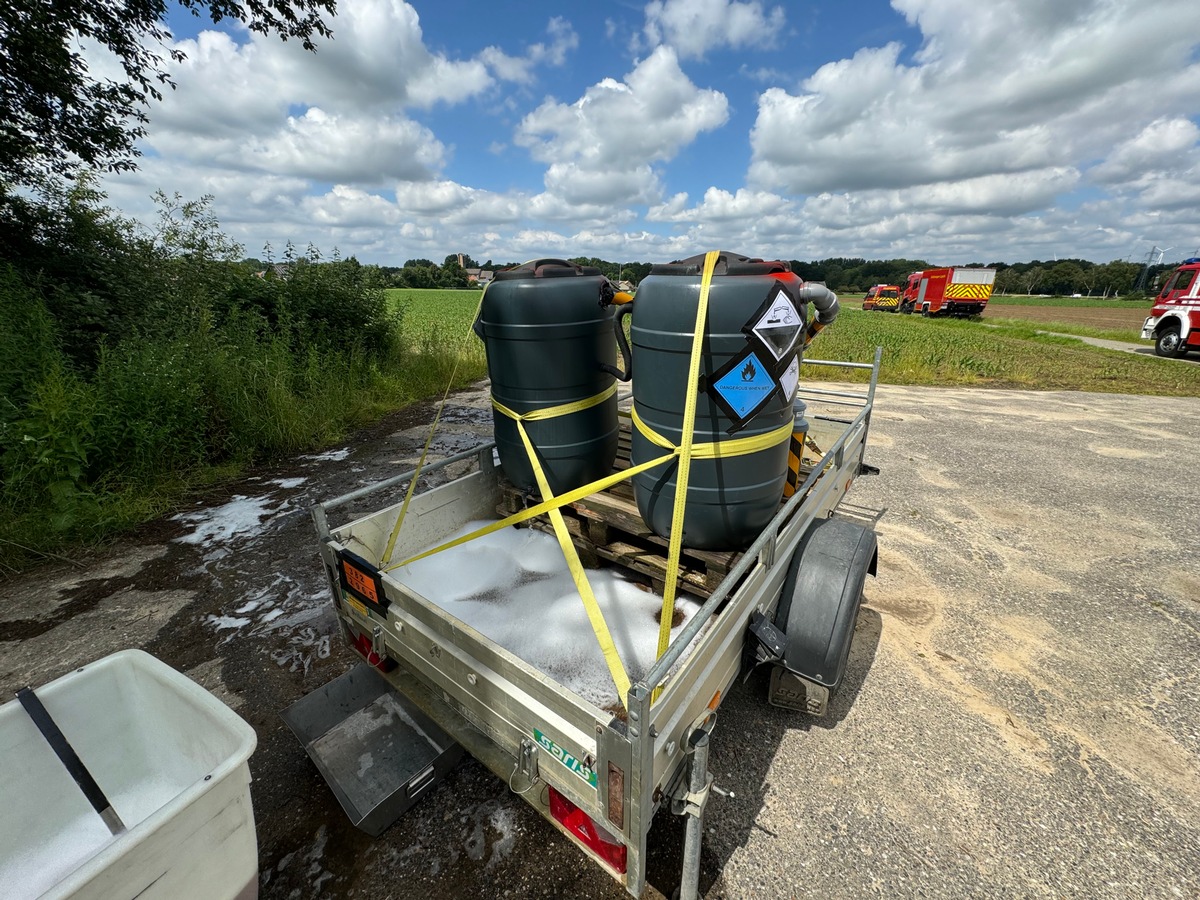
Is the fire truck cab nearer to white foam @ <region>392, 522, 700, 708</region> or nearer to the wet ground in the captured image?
the wet ground

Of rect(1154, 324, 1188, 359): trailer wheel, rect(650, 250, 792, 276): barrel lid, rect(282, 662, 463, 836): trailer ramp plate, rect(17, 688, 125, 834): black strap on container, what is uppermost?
→ rect(650, 250, 792, 276): barrel lid

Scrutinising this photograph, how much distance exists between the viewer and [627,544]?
243cm

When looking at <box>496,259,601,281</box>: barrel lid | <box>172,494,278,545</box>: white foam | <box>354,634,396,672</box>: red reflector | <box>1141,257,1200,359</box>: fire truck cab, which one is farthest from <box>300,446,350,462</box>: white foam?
<box>1141,257,1200,359</box>: fire truck cab

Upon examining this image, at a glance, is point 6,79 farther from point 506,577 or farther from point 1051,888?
point 1051,888

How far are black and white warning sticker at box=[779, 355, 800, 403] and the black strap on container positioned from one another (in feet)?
8.11

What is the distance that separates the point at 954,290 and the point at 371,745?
3794 cm

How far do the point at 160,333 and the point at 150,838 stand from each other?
6.30 meters

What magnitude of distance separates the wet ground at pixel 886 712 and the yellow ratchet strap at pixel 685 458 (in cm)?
100

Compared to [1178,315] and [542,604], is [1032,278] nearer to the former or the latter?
[1178,315]

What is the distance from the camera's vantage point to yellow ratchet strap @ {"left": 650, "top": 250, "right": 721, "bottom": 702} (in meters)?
1.56

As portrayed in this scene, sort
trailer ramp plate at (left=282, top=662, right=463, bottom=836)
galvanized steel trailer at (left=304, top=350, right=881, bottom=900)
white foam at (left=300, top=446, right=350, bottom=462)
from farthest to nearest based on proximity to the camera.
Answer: white foam at (left=300, top=446, right=350, bottom=462) < trailer ramp plate at (left=282, top=662, right=463, bottom=836) < galvanized steel trailer at (left=304, top=350, right=881, bottom=900)

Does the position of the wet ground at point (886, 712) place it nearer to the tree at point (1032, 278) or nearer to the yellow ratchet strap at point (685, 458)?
the yellow ratchet strap at point (685, 458)

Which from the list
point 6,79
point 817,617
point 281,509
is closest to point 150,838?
point 817,617

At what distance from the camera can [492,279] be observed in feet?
8.36
